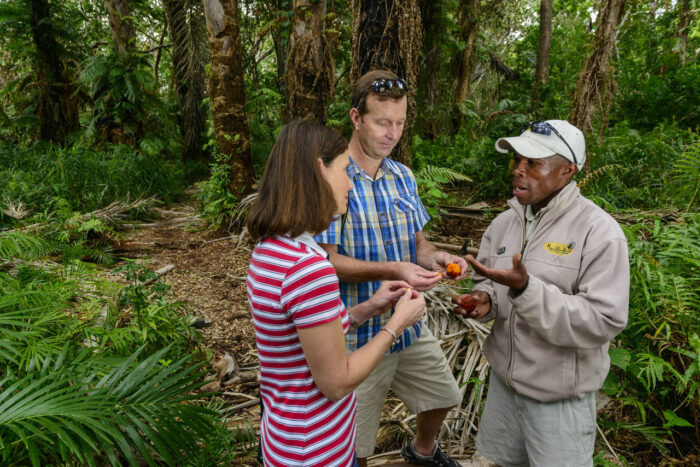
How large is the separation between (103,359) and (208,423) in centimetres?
69

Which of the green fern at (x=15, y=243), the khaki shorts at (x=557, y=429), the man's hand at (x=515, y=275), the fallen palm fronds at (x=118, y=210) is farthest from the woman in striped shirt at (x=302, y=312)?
the fallen palm fronds at (x=118, y=210)

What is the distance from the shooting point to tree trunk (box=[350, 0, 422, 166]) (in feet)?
11.5

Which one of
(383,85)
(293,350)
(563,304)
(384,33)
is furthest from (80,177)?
(563,304)

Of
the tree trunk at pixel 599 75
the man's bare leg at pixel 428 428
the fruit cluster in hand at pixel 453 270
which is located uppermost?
the tree trunk at pixel 599 75

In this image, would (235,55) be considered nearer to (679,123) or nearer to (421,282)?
(421,282)

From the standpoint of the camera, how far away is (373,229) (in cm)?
217

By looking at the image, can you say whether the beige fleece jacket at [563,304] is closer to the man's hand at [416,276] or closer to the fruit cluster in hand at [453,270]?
the fruit cluster in hand at [453,270]

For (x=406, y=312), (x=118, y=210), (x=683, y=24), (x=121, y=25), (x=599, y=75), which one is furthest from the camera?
(x=683, y=24)

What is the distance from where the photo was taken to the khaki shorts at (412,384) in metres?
2.29

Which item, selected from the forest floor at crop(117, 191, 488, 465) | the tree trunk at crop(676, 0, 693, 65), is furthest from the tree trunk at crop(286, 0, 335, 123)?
the tree trunk at crop(676, 0, 693, 65)

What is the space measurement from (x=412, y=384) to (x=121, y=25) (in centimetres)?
1003

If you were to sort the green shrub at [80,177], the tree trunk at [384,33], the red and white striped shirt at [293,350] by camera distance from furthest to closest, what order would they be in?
the green shrub at [80,177] → the tree trunk at [384,33] → the red and white striped shirt at [293,350]

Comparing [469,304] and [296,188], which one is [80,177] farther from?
[469,304]

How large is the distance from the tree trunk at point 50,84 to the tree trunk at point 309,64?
6.98 meters
